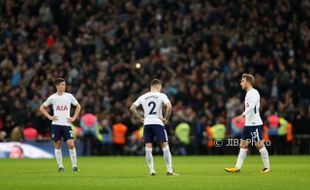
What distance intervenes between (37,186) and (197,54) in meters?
23.7

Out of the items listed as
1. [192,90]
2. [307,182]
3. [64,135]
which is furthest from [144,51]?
[307,182]

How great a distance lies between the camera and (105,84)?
40.3m

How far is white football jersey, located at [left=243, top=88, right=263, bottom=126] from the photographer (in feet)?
71.4

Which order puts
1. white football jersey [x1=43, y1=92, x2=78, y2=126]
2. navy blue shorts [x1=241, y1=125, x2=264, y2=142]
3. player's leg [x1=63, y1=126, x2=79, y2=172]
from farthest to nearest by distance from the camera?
white football jersey [x1=43, y1=92, x2=78, y2=126]
player's leg [x1=63, y1=126, x2=79, y2=172]
navy blue shorts [x1=241, y1=125, x2=264, y2=142]

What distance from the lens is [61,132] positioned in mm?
23984

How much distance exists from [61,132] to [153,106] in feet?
13.1

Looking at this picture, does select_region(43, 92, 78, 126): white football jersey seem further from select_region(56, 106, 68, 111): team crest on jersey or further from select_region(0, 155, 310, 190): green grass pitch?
select_region(0, 155, 310, 190): green grass pitch

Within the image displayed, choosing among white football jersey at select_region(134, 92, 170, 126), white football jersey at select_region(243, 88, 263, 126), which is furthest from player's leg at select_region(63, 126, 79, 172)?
white football jersey at select_region(243, 88, 263, 126)

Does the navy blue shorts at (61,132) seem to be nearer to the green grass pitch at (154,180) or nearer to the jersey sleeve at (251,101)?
the green grass pitch at (154,180)

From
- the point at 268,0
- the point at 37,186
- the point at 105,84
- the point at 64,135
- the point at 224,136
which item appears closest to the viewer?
the point at 37,186

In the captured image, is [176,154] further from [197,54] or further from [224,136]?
[197,54]

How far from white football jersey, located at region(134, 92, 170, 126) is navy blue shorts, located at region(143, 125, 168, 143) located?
0.35ft

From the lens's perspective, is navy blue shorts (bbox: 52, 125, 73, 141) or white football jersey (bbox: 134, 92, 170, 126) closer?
white football jersey (bbox: 134, 92, 170, 126)

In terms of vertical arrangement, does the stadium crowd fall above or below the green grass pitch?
above
